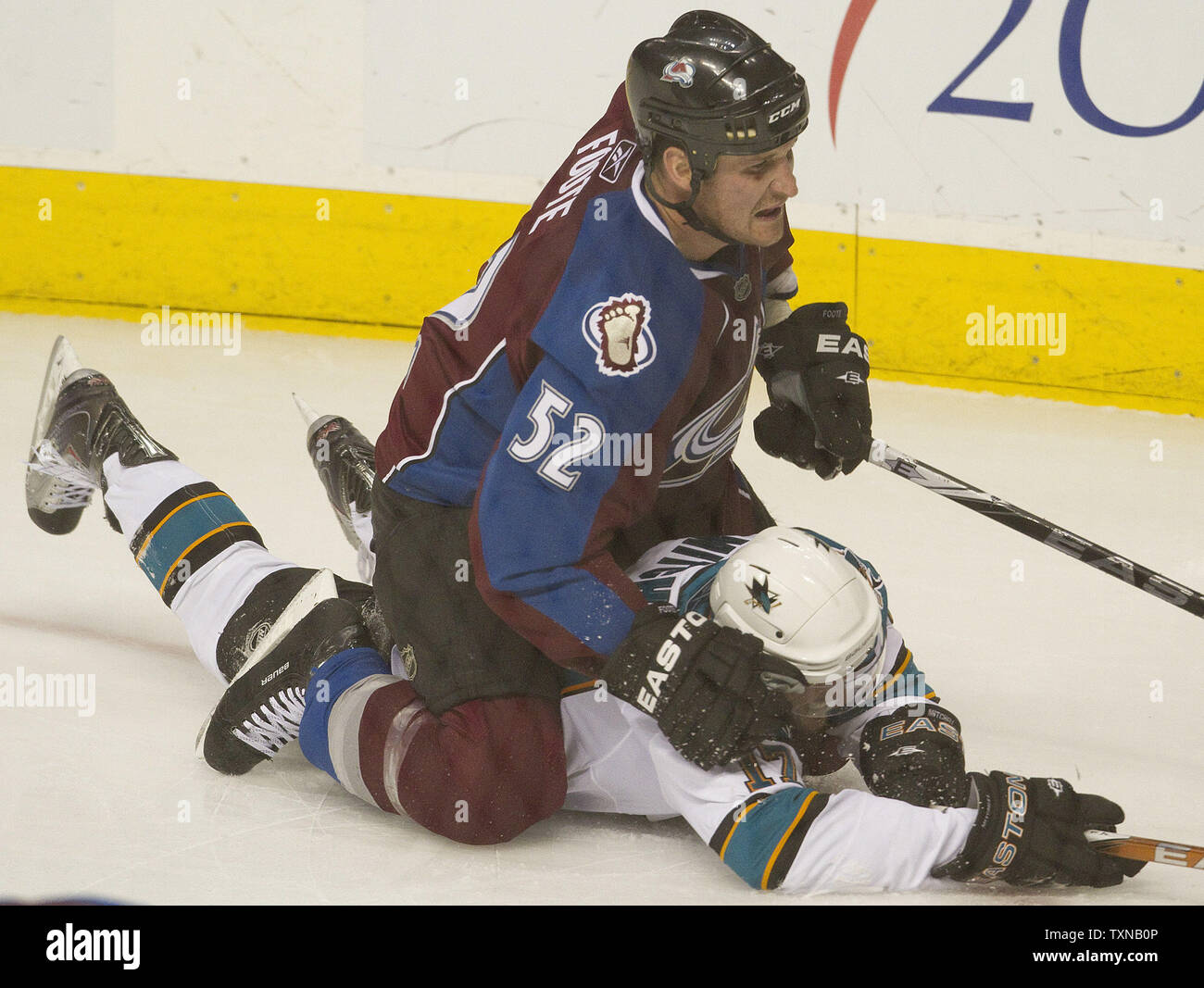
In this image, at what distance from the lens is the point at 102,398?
2.79 m

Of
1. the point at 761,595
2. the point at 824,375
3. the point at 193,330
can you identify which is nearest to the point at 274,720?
the point at 761,595

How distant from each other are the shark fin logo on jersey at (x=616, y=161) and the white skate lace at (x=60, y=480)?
116 centimetres

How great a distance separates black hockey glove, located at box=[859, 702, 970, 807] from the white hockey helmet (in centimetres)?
16

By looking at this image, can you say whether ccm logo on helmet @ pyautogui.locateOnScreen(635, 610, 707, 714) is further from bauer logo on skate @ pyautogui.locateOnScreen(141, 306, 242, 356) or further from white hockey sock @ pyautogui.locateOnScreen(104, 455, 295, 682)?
bauer logo on skate @ pyautogui.locateOnScreen(141, 306, 242, 356)

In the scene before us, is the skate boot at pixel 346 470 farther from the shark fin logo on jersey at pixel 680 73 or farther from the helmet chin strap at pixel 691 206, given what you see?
the shark fin logo on jersey at pixel 680 73

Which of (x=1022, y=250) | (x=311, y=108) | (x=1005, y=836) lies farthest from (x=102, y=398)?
(x=1022, y=250)

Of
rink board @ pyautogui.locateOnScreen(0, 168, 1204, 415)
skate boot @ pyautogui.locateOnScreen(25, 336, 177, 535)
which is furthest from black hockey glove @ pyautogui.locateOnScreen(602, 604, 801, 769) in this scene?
rink board @ pyautogui.locateOnScreen(0, 168, 1204, 415)

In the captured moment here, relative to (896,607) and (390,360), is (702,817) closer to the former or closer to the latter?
(896,607)

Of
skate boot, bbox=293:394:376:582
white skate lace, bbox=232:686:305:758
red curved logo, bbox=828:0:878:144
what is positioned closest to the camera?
white skate lace, bbox=232:686:305:758

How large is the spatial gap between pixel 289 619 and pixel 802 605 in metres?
0.81

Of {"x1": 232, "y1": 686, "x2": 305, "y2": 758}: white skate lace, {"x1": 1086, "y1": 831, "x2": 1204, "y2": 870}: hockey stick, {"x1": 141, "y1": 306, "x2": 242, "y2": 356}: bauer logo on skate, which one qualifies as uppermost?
{"x1": 141, "y1": 306, "x2": 242, "y2": 356}: bauer logo on skate

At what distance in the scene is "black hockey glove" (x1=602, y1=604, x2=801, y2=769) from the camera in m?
1.89

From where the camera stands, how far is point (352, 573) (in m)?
3.09

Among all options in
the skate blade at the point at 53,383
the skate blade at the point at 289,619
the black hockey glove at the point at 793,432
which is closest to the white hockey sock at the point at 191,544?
the skate blade at the point at 289,619
